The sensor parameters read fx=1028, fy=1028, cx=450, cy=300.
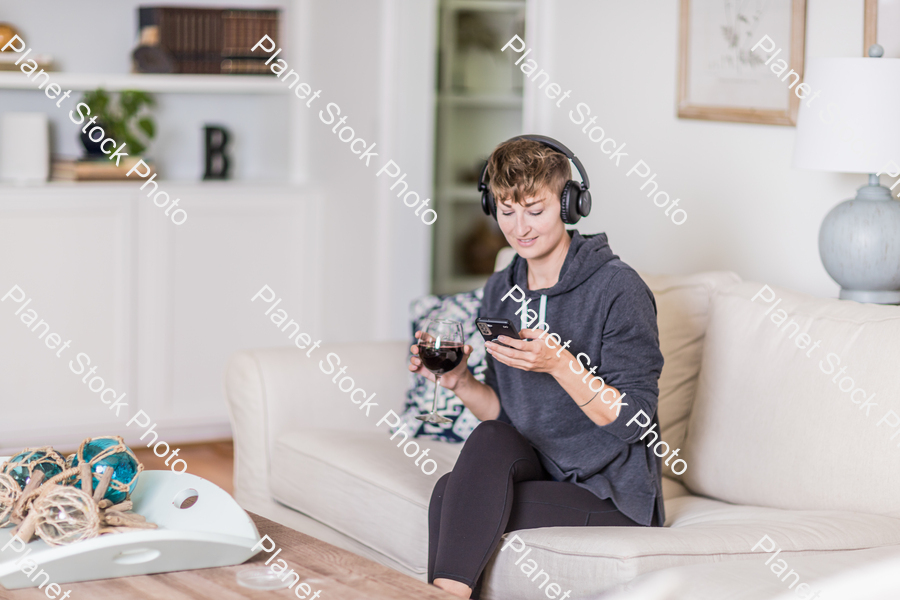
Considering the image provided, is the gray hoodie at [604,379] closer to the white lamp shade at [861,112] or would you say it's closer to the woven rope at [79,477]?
the white lamp shade at [861,112]

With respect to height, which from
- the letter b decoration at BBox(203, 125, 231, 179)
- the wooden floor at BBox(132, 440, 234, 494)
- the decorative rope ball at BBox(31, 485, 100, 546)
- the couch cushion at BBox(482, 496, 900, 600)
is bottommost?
the wooden floor at BBox(132, 440, 234, 494)

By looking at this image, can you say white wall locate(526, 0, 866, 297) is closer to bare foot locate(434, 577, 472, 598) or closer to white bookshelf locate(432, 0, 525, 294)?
white bookshelf locate(432, 0, 525, 294)

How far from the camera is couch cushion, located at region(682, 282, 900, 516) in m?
1.86

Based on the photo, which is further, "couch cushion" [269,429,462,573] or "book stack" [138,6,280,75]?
"book stack" [138,6,280,75]

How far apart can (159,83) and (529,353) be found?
8.68ft

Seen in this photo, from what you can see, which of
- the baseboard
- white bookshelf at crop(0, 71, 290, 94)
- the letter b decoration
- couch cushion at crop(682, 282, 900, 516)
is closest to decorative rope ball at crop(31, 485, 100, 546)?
couch cushion at crop(682, 282, 900, 516)

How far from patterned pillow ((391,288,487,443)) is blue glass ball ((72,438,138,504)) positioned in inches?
38.5

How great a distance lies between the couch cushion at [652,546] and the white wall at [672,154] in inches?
32.4

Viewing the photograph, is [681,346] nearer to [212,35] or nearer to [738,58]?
[738,58]

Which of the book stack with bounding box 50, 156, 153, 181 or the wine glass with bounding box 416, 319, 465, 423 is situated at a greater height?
the book stack with bounding box 50, 156, 153, 181

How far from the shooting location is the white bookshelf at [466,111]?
14.0 feet

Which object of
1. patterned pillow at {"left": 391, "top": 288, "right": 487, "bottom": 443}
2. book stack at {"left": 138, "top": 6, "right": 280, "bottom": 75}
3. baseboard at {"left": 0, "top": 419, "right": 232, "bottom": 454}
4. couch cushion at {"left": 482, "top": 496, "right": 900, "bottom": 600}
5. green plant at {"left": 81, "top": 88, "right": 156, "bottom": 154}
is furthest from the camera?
book stack at {"left": 138, "top": 6, "right": 280, "bottom": 75}

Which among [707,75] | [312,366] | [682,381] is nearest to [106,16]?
[312,366]

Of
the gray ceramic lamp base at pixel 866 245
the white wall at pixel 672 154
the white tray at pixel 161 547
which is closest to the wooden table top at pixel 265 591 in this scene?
the white tray at pixel 161 547
